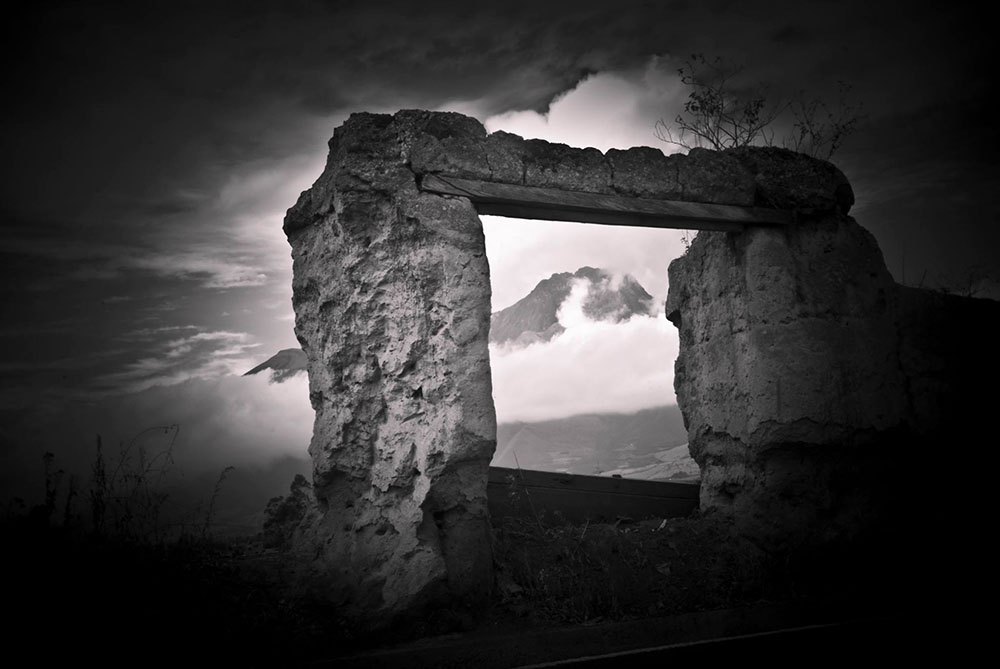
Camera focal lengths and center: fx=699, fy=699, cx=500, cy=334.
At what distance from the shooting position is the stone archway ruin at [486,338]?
4.71 m

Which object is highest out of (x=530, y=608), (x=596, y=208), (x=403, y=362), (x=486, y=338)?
(x=596, y=208)

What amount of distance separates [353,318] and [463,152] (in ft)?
4.63

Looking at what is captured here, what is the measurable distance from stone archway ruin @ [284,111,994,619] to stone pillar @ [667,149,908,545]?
0.02m

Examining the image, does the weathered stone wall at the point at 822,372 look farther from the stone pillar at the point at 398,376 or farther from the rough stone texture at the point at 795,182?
the stone pillar at the point at 398,376

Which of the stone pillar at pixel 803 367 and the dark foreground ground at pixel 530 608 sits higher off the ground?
the stone pillar at pixel 803 367

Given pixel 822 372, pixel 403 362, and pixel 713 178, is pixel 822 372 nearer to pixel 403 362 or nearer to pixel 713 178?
pixel 713 178

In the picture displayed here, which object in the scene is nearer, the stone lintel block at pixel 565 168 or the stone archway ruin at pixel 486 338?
the stone archway ruin at pixel 486 338

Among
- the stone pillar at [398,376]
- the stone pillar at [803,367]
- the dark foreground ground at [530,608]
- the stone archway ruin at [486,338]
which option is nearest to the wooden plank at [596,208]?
the stone archway ruin at [486,338]

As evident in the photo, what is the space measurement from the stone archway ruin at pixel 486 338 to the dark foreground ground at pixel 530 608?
0.98ft

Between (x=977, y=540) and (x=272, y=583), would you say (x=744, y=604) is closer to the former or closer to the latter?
(x=977, y=540)

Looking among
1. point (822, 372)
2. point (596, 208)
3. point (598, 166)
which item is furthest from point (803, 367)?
point (598, 166)

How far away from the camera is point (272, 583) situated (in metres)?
4.74

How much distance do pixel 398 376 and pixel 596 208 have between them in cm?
192

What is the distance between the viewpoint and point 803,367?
555 cm
